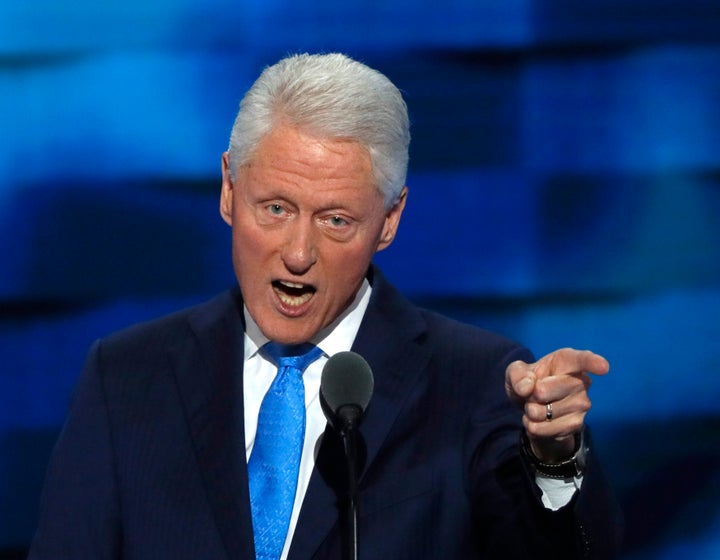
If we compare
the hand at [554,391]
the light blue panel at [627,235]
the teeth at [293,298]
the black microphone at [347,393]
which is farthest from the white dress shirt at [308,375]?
the light blue panel at [627,235]

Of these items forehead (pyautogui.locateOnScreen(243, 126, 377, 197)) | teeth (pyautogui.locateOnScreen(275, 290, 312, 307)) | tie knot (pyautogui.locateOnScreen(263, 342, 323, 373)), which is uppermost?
forehead (pyautogui.locateOnScreen(243, 126, 377, 197))

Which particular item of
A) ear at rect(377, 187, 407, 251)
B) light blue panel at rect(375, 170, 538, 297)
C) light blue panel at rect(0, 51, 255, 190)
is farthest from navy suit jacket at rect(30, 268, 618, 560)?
light blue panel at rect(0, 51, 255, 190)

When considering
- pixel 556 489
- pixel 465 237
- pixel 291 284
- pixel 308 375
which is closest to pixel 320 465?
pixel 308 375

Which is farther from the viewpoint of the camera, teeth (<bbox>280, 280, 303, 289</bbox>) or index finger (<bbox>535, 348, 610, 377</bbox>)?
teeth (<bbox>280, 280, 303, 289</bbox>)

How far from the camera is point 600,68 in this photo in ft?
10.5

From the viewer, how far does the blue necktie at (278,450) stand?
2.24 meters

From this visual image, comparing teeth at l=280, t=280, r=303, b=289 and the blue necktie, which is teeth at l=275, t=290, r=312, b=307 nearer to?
teeth at l=280, t=280, r=303, b=289

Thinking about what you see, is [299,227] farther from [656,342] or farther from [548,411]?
[656,342]

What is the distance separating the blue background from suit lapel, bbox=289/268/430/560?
73cm

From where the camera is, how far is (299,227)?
2293 millimetres

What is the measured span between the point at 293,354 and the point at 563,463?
606mm

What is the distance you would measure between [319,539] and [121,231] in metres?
1.29

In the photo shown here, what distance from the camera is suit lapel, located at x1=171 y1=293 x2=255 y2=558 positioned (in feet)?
7.32

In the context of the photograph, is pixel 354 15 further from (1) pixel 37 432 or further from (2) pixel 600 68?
(1) pixel 37 432
